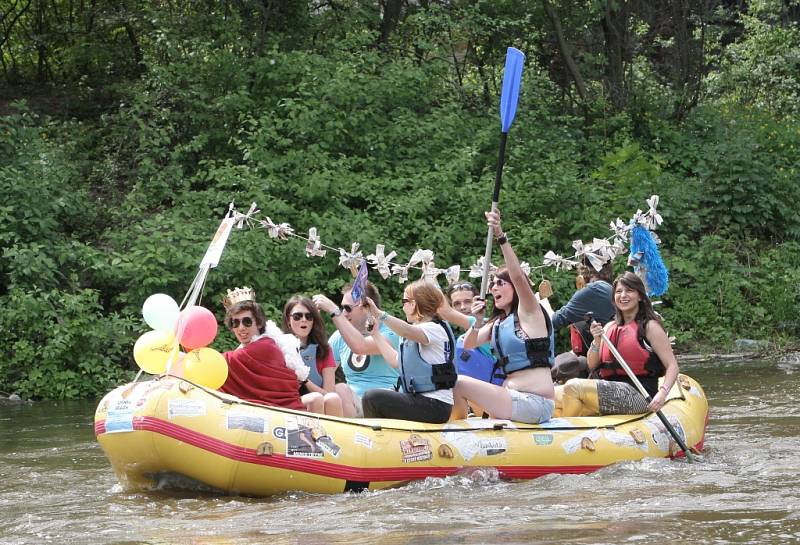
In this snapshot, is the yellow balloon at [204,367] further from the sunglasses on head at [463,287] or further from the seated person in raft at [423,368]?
the sunglasses on head at [463,287]

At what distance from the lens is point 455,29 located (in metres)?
15.7

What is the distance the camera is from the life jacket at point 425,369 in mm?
6113

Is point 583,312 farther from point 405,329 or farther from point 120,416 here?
point 120,416

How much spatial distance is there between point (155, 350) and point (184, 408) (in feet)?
1.74

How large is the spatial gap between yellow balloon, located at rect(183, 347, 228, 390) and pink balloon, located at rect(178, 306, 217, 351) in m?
0.06

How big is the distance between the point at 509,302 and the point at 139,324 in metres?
5.94

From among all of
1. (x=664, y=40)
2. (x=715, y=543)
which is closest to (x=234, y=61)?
(x=664, y=40)

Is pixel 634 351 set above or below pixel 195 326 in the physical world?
below

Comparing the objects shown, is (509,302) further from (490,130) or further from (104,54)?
(104,54)

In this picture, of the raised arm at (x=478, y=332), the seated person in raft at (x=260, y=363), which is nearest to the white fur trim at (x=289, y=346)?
the seated person in raft at (x=260, y=363)

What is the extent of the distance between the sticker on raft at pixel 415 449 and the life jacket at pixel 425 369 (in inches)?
11.3

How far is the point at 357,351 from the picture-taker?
6.68 metres

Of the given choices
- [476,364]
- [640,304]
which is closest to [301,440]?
[476,364]

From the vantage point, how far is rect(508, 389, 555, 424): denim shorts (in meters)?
6.30
